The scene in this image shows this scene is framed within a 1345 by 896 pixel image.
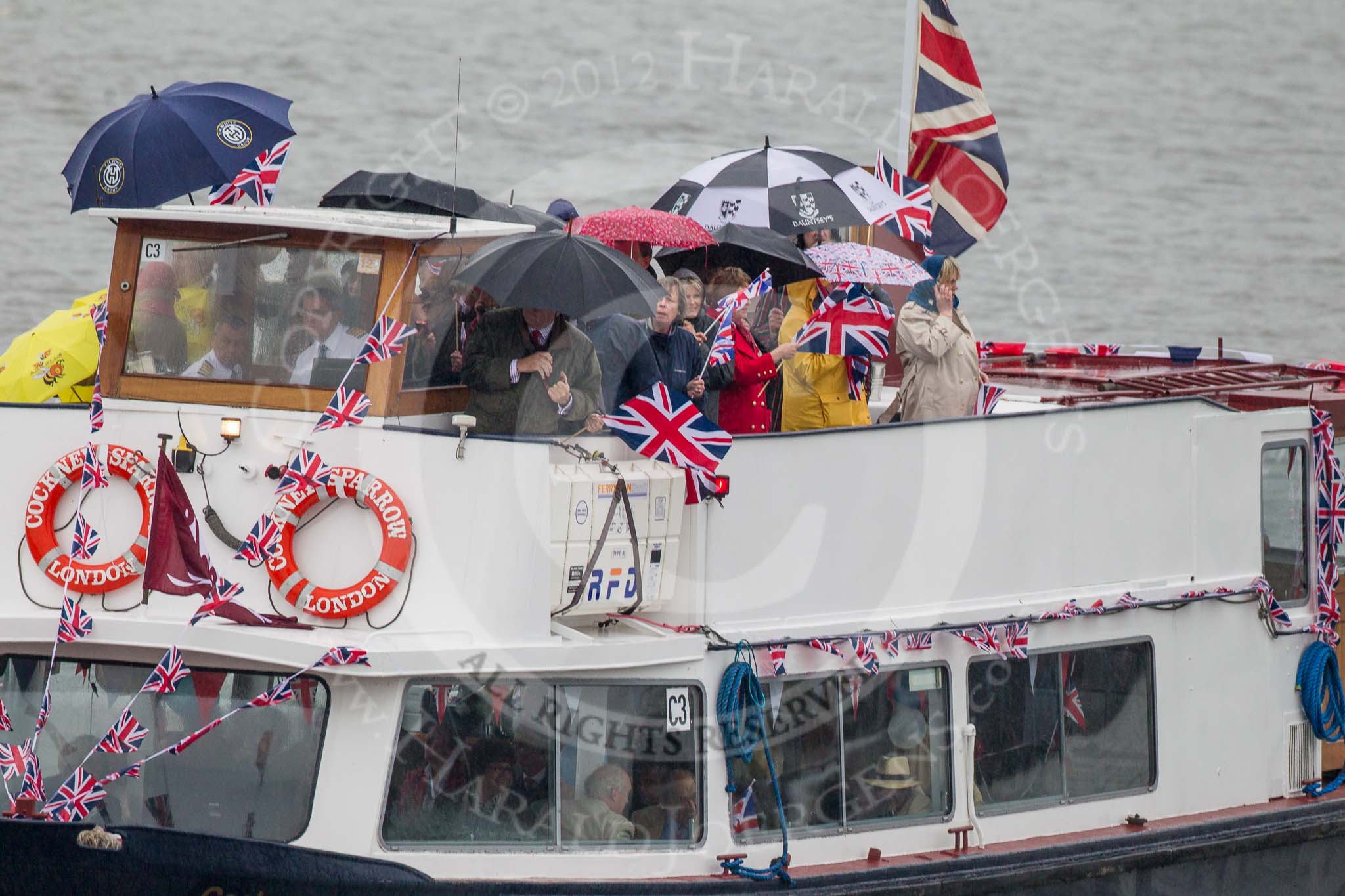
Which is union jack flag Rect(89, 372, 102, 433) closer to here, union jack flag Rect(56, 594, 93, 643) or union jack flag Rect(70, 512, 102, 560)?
union jack flag Rect(70, 512, 102, 560)

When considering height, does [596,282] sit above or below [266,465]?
above

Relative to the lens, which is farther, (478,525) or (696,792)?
(696,792)

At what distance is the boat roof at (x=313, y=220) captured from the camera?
724 cm

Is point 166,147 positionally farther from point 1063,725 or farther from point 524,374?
point 1063,725

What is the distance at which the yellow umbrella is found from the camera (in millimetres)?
8117

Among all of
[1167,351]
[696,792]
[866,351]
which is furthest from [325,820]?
A: [1167,351]

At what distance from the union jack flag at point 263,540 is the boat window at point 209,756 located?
0.46 meters

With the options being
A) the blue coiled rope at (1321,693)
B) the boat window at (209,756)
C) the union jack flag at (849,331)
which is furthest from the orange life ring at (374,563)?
the blue coiled rope at (1321,693)

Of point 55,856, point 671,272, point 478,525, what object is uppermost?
point 671,272

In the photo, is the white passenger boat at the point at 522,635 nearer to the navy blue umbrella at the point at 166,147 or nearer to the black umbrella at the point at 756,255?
the navy blue umbrella at the point at 166,147

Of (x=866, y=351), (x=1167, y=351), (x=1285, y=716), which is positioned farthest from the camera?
(x=1167, y=351)

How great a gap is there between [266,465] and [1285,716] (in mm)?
5221

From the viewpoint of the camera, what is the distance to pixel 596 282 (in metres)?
7.16

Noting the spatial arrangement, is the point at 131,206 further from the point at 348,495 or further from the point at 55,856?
the point at 55,856
